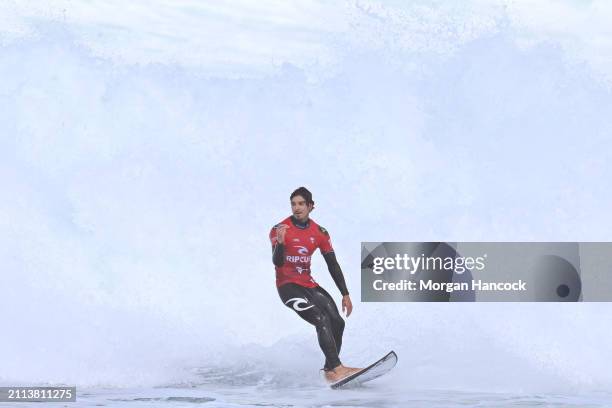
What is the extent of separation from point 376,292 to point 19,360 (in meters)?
5.12

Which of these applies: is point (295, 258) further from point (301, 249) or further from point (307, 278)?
point (307, 278)

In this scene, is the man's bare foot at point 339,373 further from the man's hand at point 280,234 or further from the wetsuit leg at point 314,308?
the man's hand at point 280,234

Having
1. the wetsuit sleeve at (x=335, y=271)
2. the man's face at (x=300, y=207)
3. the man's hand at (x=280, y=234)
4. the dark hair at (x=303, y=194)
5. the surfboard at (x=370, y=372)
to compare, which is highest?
the dark hair at (x=303, y=194)

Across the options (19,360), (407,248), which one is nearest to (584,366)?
(407,248)

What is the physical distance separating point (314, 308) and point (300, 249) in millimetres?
801

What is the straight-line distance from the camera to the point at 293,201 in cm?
1302

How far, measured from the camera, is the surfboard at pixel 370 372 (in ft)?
42.5

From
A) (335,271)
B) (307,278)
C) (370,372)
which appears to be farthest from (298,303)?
(370,372)

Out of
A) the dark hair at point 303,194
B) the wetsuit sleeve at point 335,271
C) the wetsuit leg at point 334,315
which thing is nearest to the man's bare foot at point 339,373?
the wetsuit leg at point 334,315

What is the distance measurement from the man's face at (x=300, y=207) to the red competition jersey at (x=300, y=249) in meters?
0.16

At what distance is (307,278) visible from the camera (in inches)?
530

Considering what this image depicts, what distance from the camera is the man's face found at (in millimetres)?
13016

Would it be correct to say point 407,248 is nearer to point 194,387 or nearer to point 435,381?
point 435,381

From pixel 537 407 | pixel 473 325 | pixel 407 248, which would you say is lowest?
pixel 537 407
